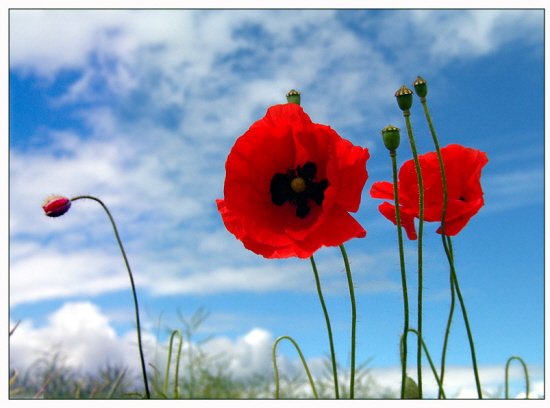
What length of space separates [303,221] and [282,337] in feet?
1.52

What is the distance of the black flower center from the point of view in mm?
1999

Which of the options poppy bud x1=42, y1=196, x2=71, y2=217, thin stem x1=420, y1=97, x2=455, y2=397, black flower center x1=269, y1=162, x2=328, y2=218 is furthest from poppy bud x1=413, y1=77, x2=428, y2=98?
poppy bud x1=42, y1=196, x2=71, y2=217

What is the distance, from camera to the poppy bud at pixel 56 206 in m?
2.02

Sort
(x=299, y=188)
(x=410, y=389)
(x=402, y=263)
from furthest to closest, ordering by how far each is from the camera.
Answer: (x=299, y=188) < (x=410, y=389) < (x=402, y=263)

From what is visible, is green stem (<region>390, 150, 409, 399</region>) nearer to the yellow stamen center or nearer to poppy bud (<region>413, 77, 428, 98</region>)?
poppy bud (<region>413, 77, 428, 98</region>)

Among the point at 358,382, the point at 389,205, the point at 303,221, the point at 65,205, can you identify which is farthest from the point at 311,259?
the point at 358,382

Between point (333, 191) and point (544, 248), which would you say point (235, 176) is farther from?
point (544, 248)

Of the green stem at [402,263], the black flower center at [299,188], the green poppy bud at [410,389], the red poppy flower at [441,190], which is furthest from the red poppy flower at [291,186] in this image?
the green poppy bud at [410,389]

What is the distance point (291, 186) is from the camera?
2012mm

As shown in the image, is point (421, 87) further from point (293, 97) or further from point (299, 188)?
point (299, 188)

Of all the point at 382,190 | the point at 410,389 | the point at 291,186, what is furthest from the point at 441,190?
the point at 410,389

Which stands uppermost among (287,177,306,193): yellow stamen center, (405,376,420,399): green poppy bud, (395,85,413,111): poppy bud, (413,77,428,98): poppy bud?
(413,77,428,98): poppy bud

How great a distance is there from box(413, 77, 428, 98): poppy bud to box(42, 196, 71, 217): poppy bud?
1264mm

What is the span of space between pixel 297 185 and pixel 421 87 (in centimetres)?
54
